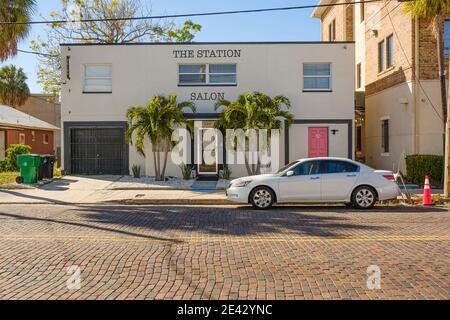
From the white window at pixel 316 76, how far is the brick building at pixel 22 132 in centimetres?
1969

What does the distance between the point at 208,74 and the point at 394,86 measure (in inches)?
325

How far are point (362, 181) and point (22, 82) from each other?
43040mm

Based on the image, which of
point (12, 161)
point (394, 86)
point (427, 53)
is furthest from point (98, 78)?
point (427, 53)

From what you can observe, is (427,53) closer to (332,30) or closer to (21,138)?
(332,30)

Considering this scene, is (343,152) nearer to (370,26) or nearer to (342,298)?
(370,26)

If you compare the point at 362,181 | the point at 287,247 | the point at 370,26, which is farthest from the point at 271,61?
the point at 287,247

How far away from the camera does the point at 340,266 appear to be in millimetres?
6566

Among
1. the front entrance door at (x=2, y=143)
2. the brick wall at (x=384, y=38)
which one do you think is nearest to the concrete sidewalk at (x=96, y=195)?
the brick wall at (x=384, y=38)

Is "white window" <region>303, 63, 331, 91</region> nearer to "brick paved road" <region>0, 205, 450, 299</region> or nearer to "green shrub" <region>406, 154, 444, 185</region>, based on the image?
"green shrub" <region>406, 154, 444, 185</region>

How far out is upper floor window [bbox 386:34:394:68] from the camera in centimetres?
2217

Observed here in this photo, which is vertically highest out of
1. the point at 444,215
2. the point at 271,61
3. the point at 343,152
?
the point at 271,61

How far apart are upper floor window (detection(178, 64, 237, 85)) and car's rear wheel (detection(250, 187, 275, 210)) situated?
32.2ft

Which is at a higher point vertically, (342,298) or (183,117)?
(183,117)

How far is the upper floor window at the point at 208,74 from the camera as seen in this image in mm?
22141
